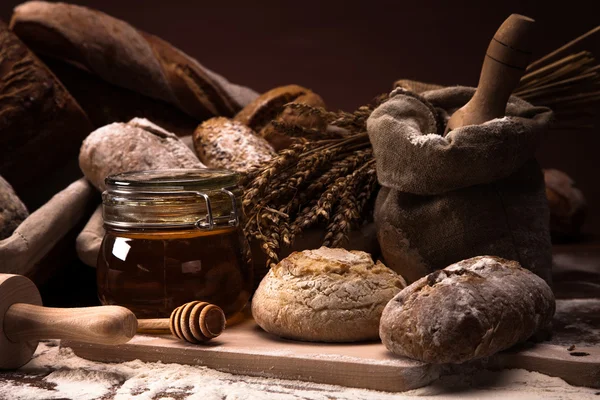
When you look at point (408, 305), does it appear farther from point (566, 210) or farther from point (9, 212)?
point (566, 210)

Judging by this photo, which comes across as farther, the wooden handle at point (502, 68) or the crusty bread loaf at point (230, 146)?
the crusty bread loaf at point (230, 146)

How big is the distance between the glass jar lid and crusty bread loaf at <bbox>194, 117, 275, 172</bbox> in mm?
327

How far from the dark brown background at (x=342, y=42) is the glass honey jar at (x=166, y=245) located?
1.36 meters

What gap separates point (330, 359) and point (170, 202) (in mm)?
465

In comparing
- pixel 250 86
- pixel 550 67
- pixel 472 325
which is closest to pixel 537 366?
pixel 472 325

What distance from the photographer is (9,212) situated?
70.8 inches

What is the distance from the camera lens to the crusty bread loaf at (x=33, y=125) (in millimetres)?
2129

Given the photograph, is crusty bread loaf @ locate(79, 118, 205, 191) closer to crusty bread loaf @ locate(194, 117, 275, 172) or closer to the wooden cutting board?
crusty bread loaf @ locate(194, 117, 275, 172)

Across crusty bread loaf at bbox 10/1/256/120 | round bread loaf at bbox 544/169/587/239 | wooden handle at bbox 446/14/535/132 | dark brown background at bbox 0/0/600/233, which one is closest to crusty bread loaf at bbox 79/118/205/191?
crusty bread loaf at bbox 10/1/256/120

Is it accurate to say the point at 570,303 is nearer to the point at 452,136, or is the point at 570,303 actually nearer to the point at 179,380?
the point at 452,136

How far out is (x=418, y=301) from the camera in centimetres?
130

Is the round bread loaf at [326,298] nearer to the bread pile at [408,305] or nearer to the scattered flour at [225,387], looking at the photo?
the bread pile at [408,305]

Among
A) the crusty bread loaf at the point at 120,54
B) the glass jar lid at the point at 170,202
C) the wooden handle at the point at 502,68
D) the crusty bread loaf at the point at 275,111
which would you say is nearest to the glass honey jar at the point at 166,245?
the glass jar lid at the point at 170,202

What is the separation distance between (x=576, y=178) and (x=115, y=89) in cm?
160
